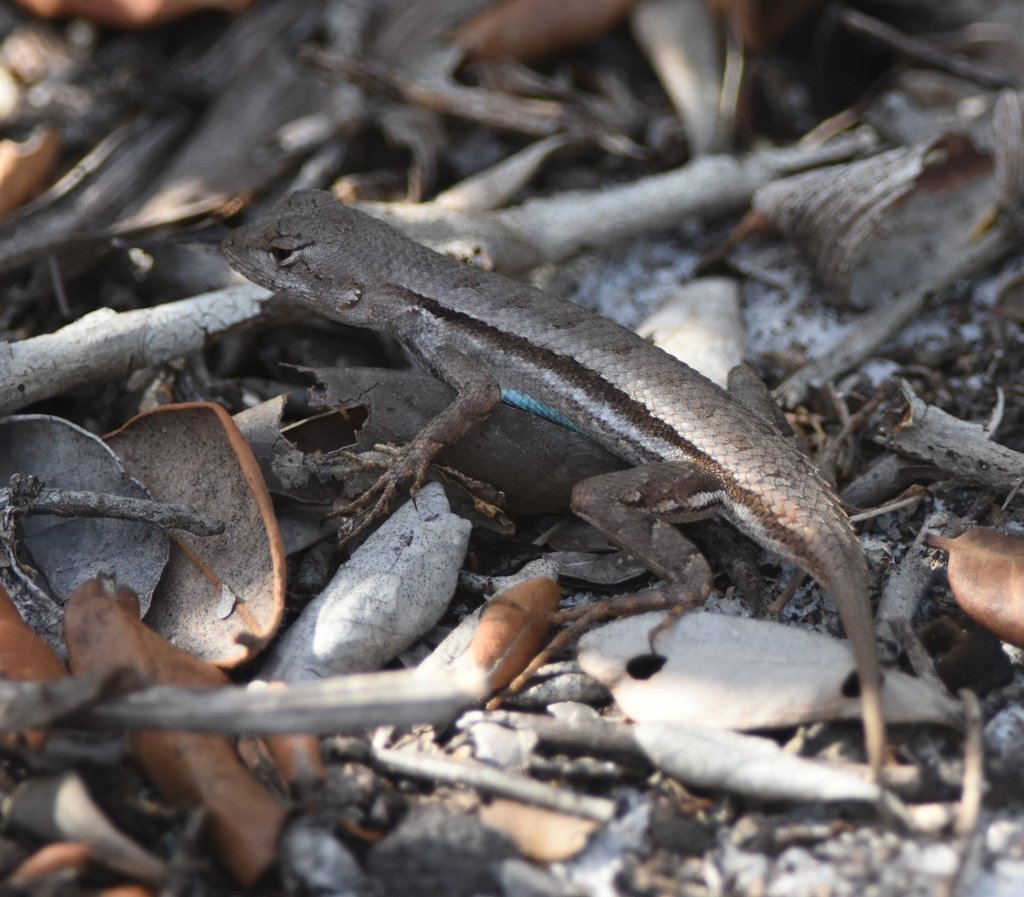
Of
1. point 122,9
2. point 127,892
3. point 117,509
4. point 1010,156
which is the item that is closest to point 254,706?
point 127,892

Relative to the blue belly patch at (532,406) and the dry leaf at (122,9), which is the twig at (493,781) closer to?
the blue belly patch at (532,406)

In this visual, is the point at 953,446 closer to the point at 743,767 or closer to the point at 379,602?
the point at 743,767

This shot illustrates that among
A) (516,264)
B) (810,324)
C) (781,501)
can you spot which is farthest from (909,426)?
(516,264)

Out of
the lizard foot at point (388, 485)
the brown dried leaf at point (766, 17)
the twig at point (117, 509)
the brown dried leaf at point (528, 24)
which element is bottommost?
the lizard foot at point (388, 485)

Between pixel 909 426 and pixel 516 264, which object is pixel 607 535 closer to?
pixel 909 426

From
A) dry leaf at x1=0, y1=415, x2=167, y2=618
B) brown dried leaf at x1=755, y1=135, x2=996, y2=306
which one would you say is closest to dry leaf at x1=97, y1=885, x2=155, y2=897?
dry leaf at x1=0, y1=415, x2=167, y2=618

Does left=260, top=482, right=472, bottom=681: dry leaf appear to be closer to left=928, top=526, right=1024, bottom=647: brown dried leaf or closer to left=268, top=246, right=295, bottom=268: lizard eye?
left=268, top=246, right=295, bottom=268: lizard eye

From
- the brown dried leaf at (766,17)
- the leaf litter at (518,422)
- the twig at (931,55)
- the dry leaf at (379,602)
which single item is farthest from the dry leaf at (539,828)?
the twig at (931,55)
